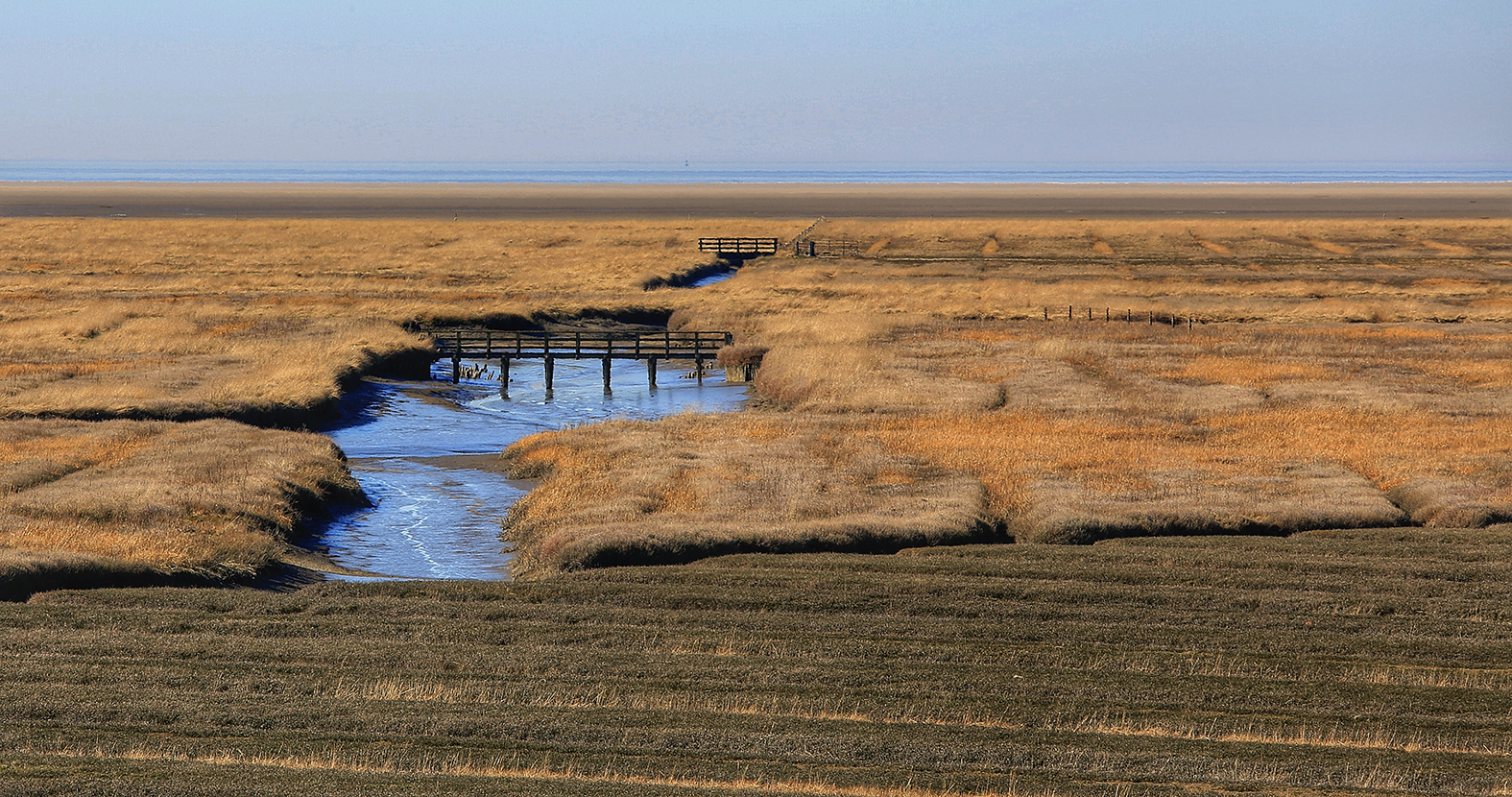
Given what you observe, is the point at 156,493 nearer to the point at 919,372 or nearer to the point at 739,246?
the point at 919,372

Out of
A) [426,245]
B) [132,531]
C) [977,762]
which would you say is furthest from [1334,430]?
[426,245]

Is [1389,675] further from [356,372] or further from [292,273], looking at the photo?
[292,273]

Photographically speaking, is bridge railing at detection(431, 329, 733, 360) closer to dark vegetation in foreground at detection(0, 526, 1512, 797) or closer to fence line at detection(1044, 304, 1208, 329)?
fence line at detection(1044, 304, 1208, 329)

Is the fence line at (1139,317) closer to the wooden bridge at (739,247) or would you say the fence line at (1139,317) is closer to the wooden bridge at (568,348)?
the wooden bridge at (568,348)

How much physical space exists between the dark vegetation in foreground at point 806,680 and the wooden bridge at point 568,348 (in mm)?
28964

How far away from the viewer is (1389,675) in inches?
727

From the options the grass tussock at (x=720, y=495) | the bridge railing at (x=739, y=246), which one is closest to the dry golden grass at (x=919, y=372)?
the grass tussock at (x=720, y=495)

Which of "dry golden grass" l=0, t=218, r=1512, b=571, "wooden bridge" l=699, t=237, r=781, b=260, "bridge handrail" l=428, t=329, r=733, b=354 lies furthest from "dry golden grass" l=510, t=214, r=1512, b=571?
"wooden bridge" l=699, t=237, r=781, b=260

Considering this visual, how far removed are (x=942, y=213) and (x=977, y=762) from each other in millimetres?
164839

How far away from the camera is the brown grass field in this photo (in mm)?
15398

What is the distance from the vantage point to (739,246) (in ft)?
351

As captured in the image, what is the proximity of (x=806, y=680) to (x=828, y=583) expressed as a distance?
4.79 m

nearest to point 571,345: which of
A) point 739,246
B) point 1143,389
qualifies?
point 1143,389

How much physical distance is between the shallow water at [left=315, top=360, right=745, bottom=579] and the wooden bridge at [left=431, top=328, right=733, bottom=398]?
25.0 inches
